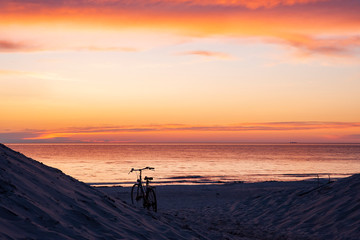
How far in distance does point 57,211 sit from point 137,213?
2915 millimetres

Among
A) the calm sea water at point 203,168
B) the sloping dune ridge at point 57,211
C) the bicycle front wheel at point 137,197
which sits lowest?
the sloping dune ridge at point 57,211

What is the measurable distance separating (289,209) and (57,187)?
944 centimetres

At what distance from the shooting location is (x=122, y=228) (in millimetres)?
7211

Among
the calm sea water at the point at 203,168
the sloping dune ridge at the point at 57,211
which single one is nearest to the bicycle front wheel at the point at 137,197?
the sloping dune ridge at the point at 57,211

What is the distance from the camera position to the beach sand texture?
236 inches

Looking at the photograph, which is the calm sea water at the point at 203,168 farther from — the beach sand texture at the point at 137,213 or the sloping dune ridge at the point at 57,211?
the sloping dune ridge at the point at 57,211

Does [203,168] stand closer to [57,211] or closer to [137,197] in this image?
[137,197]

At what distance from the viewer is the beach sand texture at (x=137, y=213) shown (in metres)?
6.00

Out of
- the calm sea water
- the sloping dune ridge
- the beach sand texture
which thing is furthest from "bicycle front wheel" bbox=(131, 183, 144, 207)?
the calm sea water

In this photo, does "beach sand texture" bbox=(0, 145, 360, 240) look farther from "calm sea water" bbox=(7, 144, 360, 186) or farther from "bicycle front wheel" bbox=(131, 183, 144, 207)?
"calm sea water" bbox=(7, 144, 360, 186)

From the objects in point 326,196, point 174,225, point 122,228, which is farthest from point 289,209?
point 122,228

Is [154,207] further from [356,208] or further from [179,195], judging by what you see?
[179,195]

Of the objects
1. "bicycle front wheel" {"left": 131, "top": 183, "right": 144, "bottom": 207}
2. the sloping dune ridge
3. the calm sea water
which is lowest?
the sloping dune ridge

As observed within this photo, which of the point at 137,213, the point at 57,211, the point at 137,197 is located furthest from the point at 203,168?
the point at 57,211
